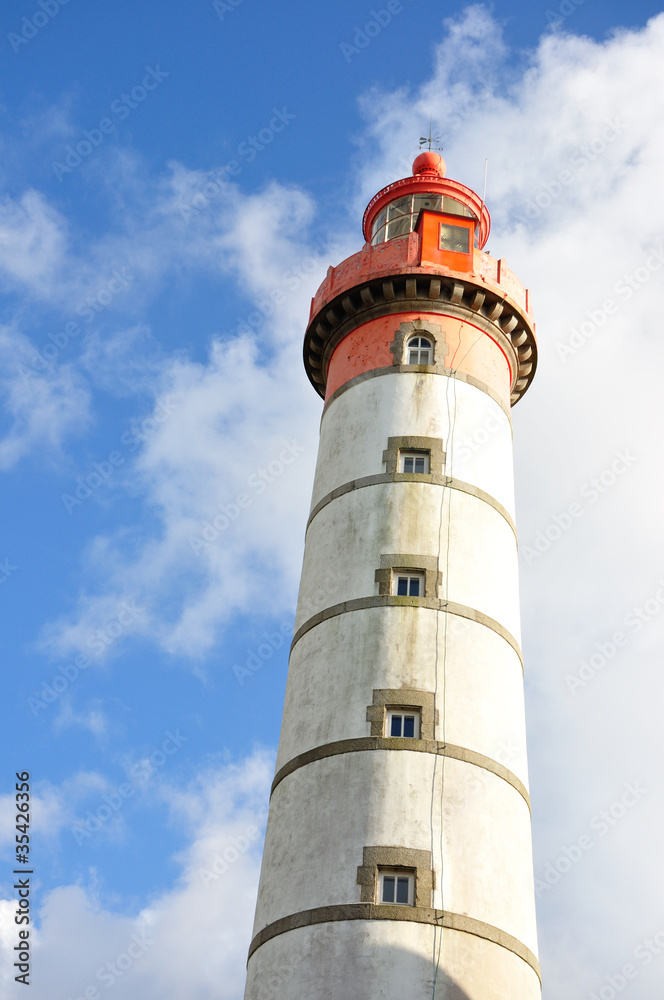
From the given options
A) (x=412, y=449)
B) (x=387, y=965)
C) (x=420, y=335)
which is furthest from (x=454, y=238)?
(x=387, y=965)

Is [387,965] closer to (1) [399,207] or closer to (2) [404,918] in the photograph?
A: (2) [404,918]

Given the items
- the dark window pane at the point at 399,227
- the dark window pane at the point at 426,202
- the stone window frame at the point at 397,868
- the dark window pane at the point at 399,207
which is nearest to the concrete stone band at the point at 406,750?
the stone window frame at the point at 397,868

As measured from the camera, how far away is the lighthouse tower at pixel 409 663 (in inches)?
800

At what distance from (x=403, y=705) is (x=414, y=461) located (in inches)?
282

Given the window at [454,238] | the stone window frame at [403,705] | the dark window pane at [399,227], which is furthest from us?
the dark window pane at [399,227]

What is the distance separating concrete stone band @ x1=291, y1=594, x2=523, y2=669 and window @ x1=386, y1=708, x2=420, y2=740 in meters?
2.62

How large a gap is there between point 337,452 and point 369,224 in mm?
11647

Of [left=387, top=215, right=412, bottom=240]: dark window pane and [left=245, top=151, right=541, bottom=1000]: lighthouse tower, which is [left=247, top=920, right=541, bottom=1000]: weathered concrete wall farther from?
[left=387, top=215, right=412, bottom=240]: dark window pane

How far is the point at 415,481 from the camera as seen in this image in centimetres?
2652

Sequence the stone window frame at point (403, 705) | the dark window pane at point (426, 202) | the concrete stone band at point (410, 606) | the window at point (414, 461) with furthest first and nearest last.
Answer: the dark window pane at point (426, 202) < the window at point (414, 461) < the concrete stone band at point (410, 606) < the stone window frame at point (403, 705)

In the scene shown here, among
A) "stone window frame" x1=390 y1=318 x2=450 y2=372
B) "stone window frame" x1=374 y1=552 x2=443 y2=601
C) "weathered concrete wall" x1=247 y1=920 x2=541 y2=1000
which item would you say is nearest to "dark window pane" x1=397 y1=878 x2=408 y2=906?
"weathered concrete wall" x1=247 y1=920 x2=541 y2=1000

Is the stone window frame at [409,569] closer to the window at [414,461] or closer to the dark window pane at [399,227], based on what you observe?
the window at [414,461]

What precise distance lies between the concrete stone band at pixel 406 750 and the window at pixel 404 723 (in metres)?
0.23

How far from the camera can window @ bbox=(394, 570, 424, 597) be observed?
2472cm
